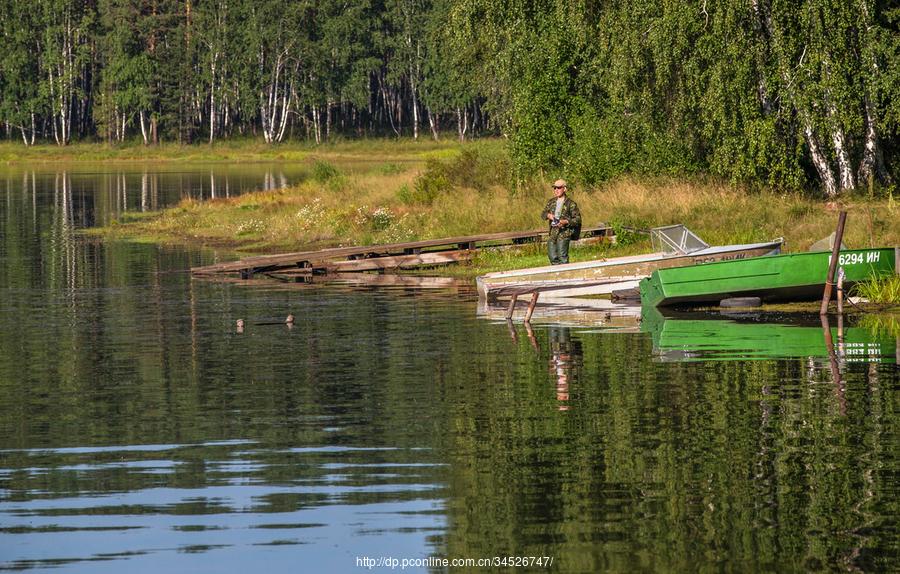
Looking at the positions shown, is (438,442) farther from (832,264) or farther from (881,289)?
(881,289)

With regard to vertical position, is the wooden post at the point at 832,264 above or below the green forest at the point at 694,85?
below

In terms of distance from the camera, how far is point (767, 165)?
32.2 metres

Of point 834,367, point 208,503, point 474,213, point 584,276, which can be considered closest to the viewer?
point 208,503

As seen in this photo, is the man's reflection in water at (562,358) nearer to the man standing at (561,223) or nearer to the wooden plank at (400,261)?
the man standing at (561,223)

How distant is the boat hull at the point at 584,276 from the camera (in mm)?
27172

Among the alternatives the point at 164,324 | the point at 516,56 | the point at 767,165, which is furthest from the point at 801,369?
the point at 516,56

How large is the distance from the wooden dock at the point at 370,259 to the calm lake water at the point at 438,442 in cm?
606

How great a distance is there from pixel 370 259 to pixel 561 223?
6270 mm

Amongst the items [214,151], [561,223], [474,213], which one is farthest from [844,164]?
[214,151]

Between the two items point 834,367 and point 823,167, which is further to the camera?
point 823,167

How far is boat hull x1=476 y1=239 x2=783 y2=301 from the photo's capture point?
27172mm

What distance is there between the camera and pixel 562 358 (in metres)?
20.8

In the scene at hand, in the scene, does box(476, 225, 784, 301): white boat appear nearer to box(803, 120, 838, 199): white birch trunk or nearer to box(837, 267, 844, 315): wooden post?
box(837, 267, 844, 315): wooden post

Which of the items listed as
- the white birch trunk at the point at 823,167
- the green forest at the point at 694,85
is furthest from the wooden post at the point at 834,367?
the white birch trunk at the point at 823,167
